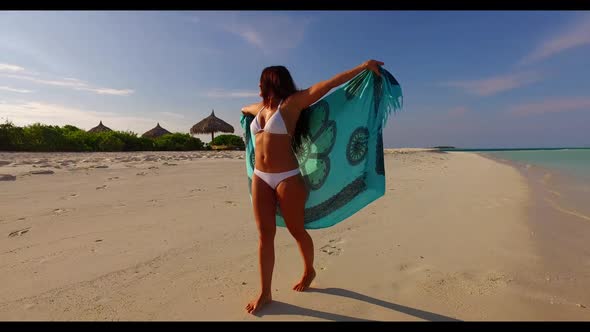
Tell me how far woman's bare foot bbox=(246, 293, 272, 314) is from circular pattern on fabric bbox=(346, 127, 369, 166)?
55.6 inches

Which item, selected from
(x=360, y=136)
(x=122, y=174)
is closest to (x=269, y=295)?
(x=360, y=136)

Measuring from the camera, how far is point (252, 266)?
2.86 meters

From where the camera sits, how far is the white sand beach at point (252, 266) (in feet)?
6.98

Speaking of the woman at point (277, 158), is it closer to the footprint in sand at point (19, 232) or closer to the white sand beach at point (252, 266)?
the white sand beach at point (252, 266)

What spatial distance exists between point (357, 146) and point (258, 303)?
5.32ft

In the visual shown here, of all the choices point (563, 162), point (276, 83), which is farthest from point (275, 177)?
point (563, 162)

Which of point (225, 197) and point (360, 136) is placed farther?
point (225, 197)

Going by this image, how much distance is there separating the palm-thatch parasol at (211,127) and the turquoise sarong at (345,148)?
3098 centimetres

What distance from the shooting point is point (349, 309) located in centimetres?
217

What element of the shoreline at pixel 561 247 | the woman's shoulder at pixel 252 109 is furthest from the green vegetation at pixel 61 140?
the shoreline at pixel 561 247

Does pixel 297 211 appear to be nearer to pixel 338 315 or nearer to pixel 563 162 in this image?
pixel 338 315

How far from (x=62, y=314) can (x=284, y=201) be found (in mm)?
1708

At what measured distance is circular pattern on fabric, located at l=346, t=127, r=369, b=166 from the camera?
2832 millimetres
